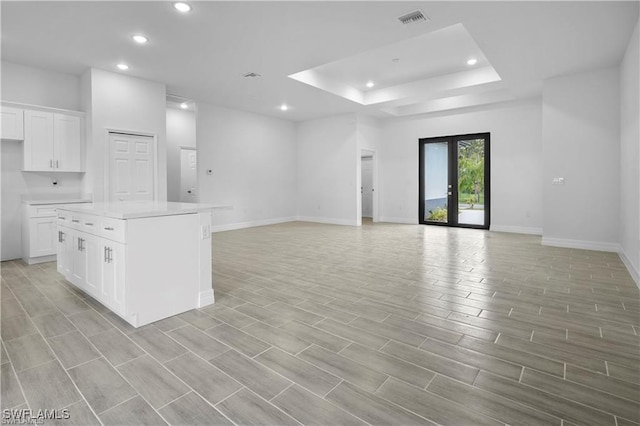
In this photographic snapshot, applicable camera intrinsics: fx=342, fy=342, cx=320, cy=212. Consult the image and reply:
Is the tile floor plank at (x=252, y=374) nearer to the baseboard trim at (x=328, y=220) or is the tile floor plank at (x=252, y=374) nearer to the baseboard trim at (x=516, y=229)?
the baseboard trim at (x=328, y=220)

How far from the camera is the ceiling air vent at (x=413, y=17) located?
12.5 feet

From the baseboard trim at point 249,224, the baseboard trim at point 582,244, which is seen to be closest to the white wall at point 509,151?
the baseboard trim at point 582,244

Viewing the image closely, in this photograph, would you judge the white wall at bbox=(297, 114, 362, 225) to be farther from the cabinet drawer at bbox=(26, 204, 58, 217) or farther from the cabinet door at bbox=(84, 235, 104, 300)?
the cabinet door at bbox=(84, 235, 104, 300)

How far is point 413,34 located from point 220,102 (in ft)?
16.3

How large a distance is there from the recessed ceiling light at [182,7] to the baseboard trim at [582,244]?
6.52m

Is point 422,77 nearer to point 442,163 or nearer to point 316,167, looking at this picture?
point 442,163

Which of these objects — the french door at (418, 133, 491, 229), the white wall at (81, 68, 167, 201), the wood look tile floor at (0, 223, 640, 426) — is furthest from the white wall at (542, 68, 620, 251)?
the white wall at (81, 68, 167, 201)

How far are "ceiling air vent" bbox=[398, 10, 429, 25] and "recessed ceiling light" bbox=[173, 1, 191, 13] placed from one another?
7.71 feet

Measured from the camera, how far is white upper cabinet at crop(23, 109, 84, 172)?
5.05 meters

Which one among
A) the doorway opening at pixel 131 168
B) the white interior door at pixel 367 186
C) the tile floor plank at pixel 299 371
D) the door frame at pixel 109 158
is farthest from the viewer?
the white interior door at pixel 367 186

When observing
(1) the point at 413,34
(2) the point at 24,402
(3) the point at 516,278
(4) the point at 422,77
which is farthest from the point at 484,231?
(2) the point at 24,402

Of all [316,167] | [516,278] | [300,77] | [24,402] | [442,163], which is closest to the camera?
[24,402]

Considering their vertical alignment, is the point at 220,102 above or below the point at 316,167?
above

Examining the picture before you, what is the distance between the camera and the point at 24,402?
1.76 m
